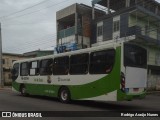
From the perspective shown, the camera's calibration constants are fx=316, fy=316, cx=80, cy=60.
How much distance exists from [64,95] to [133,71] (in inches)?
197

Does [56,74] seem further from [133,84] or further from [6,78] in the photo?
[6,78]

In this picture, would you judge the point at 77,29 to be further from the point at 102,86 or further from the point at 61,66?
the point at 102,86

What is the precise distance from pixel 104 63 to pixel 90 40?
25.4 m

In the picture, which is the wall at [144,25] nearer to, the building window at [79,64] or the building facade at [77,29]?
the building facade at [77,29]

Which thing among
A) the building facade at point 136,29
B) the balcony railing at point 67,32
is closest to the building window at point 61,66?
the building facade at point 136,29

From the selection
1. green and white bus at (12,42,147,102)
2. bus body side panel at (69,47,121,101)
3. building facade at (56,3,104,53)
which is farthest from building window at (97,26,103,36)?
bus body side panel at (69,47,121,101)

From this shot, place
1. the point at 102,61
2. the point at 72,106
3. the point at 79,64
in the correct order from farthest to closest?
the point at 79,64, the point at 72,106, the point at 102,61

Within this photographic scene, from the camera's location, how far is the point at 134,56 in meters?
15.6

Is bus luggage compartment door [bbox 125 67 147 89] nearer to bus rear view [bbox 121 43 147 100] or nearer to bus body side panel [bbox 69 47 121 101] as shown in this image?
bus rear view [bbox 121 43 147 100]

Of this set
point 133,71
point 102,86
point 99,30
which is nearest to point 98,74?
point 102,86

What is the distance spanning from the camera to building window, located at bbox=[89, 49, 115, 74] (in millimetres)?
15156

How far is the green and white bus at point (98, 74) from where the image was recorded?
14.8m

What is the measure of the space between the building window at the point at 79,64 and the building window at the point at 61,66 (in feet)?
1.83

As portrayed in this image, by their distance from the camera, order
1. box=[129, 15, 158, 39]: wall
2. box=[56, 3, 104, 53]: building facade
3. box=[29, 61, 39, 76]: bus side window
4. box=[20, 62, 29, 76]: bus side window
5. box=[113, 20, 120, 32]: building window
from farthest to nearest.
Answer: box=[56, 3, 104, 53]: building facade < box=[113, 20, 120, 32]: building window < box=[129, 15, 158, 39]: wall < box=[20, 62, 29, 76]: bus side window < box=[29, 61, 39, 76]: bus side window
